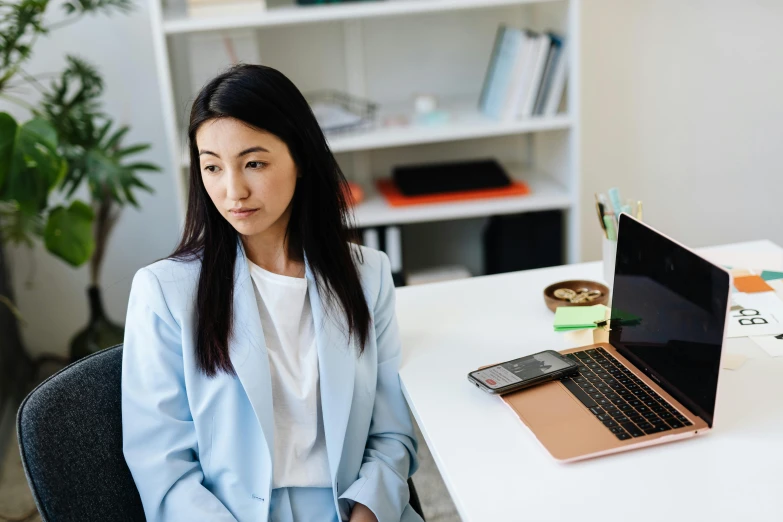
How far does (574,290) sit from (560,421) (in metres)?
0.49

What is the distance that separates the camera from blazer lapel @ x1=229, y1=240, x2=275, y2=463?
4.10 ft

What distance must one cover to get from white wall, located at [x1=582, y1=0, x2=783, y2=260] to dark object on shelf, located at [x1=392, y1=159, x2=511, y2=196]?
1.43ft

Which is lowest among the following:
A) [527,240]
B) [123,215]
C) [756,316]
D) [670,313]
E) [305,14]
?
[527,240]

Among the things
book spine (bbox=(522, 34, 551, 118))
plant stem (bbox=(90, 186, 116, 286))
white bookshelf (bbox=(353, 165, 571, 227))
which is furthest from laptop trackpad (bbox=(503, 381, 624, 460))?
plant stem (bbox=(90, 186, 116, 286))

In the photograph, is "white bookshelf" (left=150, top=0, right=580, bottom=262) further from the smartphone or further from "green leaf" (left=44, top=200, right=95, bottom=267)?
the smartphone

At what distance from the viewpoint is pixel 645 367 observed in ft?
4.14

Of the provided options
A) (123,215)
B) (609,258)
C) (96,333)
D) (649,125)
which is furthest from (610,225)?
(123,215)

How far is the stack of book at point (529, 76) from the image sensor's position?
8.42ft

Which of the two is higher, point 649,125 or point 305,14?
point 305,14

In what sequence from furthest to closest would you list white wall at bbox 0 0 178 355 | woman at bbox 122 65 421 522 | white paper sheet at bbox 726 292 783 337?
white wall at bbox 0 0 178 355
white paper sheet at bbox 726 292 783 337
woman at bbox 122 65 421 522

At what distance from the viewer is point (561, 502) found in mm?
1020

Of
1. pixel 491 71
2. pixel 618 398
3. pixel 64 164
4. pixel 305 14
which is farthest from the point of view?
pixel 491 71

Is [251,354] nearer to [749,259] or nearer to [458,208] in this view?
[749,259]

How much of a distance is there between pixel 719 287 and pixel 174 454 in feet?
2.52
